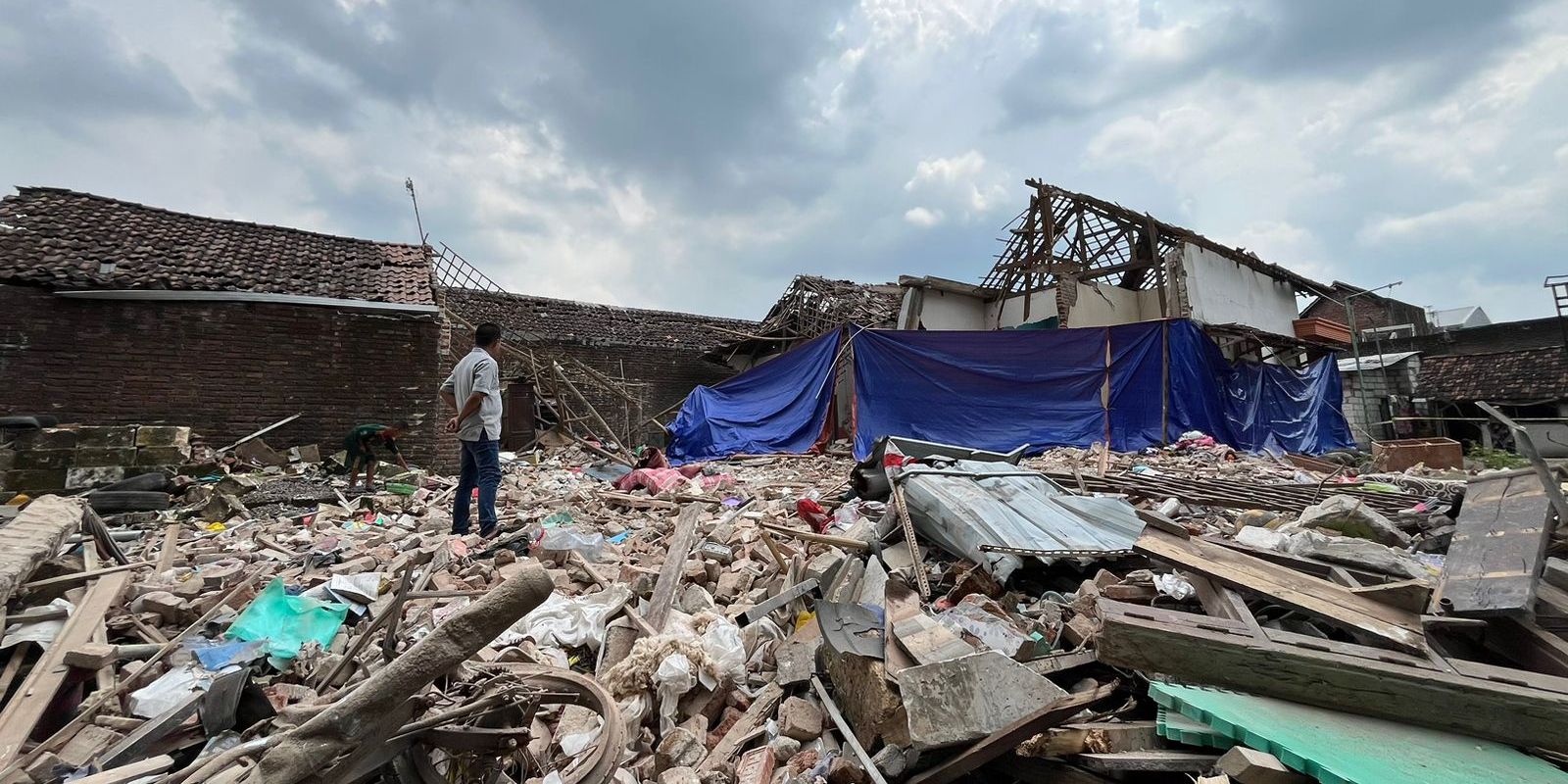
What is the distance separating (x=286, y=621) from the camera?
2926mm

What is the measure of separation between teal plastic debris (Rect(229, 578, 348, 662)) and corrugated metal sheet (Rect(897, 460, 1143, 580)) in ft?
10.2

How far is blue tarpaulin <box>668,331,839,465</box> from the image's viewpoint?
36.4 ft

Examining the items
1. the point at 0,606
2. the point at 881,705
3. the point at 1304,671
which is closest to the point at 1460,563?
the point at 1304,671

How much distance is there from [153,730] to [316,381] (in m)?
8.13

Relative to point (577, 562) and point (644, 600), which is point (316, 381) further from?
point (644, 600)

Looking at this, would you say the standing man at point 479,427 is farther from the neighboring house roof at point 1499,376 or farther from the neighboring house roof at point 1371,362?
the neighboring house roof at point 1499,376

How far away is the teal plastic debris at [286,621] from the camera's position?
278 centimetres

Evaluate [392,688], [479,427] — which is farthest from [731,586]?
[479,427]

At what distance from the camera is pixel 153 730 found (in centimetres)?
198

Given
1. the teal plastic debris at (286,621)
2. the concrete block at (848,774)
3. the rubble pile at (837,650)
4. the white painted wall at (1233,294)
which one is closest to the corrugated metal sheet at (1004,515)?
the rubble pile at (837,650)

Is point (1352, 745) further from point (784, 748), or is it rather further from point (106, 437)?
point (106, 437)

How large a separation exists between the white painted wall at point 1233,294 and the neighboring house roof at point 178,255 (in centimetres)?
1320

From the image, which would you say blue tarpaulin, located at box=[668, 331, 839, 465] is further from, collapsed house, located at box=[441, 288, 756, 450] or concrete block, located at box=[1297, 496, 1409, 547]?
concrete block, located at box=[1297, 496, 1409, 547]

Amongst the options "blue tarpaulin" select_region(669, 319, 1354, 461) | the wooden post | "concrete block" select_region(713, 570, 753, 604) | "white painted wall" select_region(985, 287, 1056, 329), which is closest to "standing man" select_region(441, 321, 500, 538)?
"concrete block" select_region(713, 570, 753, 604)
